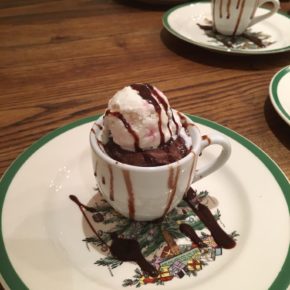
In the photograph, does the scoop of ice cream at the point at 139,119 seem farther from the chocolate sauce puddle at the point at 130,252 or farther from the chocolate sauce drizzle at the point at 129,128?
the chocolate sauce puddle at the point at 130,252

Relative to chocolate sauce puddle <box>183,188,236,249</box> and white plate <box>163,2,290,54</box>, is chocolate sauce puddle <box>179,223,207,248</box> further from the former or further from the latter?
white plate <box>163,2,290,54</box>

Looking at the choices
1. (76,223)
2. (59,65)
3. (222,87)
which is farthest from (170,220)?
(59,65)

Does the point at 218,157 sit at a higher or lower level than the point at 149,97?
lower

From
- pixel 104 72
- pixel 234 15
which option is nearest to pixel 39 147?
pixel 104 72

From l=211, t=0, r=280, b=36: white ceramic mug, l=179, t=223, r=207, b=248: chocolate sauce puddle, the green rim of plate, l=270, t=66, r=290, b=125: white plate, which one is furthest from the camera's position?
l=211, t=0, r=280, b=36: white ceramic mug

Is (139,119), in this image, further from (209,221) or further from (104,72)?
(104,72)

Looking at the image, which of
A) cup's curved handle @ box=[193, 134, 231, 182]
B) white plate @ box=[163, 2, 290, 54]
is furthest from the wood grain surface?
cup's curved handle @ box=[193, 134, 231, 182]

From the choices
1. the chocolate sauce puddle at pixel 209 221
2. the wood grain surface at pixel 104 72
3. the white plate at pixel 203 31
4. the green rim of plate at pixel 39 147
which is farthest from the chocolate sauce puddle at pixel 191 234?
the white plate at pixel 203 31
